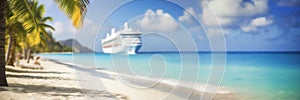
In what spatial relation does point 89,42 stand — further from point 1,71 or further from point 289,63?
point 289,63

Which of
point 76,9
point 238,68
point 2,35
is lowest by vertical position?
point 238,68

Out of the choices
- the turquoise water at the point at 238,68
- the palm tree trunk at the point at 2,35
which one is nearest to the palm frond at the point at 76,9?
the palm tree trunk at the point at 2,35

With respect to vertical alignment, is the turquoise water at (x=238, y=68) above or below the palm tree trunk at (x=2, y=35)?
below

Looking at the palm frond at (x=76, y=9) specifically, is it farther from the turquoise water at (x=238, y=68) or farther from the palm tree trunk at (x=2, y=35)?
the turquoise water at (x=238, y=68)

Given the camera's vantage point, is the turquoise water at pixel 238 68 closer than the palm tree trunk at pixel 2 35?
No

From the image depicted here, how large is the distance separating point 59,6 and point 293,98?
8.71m

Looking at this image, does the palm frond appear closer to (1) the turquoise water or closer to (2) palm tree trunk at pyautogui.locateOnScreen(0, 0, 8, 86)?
(2) palm tree trunk at pyautogui.locateOnScreen(0, 0, 8, 86)

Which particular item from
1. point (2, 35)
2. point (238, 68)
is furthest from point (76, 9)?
point (238, 68)

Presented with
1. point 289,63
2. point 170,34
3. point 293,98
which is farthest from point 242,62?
point 170,34

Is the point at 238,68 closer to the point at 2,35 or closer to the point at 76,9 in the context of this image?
the point at 76,9

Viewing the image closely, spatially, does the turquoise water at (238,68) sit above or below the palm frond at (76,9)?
below

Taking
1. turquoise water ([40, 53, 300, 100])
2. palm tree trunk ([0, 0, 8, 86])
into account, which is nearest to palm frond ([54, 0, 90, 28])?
palm tree trunk ([0, 0, 8, 86])

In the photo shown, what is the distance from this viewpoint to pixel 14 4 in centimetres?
788

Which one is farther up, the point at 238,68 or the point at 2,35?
the point at 2,35
